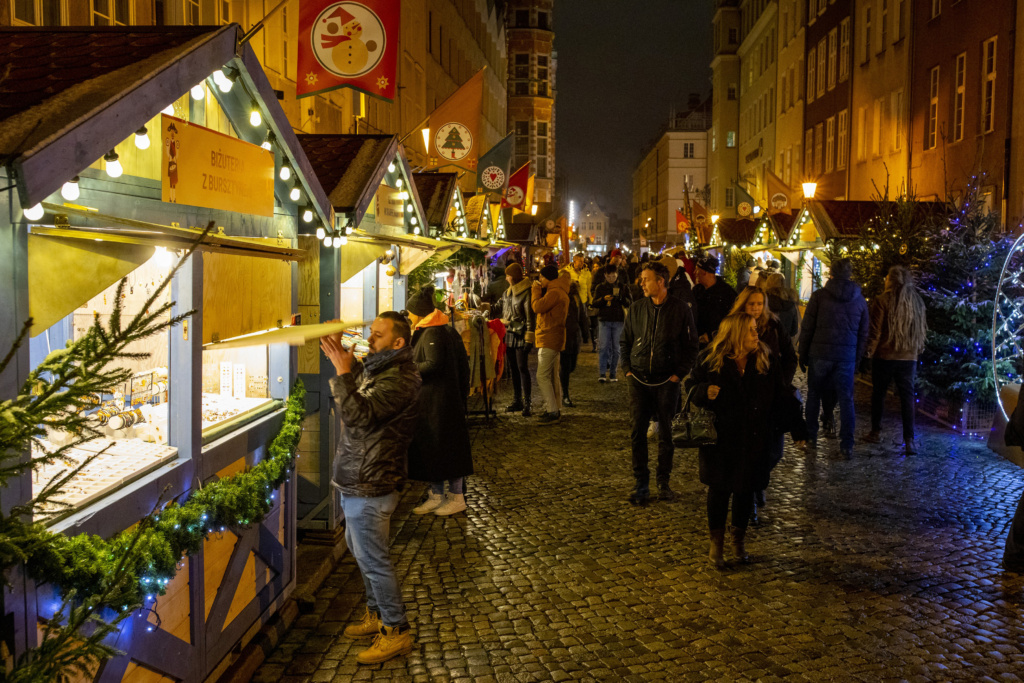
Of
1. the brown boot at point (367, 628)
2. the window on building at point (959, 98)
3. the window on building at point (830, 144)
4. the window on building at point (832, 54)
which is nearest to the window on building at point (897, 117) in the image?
the window on building at point (959, 98)

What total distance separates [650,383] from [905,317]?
3603 millimetres

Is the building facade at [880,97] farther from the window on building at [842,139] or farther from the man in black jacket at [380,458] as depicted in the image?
the man in black jacket at [380,458]

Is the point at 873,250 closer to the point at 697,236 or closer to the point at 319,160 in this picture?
the point at 319,160

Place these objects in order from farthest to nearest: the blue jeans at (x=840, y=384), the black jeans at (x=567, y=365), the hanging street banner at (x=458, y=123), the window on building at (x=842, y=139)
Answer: the window on building at (x=842, y=139) → the hanging street banner at (x=458, y=123) → the black jeans at (x=567, y=365) → the blue jeans at (x=840, y=384)

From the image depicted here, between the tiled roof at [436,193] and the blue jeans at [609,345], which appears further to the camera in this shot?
the blue jeans at [609,345]

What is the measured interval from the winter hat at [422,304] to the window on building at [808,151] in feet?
104

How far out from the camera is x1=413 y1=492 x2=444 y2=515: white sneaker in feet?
26.1

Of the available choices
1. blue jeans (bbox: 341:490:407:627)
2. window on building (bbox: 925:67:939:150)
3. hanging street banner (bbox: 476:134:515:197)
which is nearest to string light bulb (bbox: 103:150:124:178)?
blue jeans (bbox: 341:490:407:627)

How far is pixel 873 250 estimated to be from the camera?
14.7 meters

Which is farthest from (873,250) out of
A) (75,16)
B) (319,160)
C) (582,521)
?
(75,16)

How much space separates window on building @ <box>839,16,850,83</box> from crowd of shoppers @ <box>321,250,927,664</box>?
22.0 meters

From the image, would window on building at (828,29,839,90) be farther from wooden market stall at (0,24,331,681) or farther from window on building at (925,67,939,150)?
wooden market stall at (0,24,331,681)

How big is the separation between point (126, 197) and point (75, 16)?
243 inches

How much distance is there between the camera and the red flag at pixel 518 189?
25.4 meters
